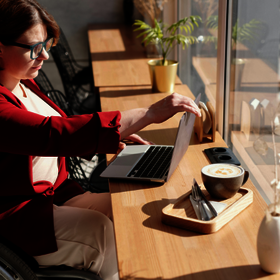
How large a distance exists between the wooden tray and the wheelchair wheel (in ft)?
1.49

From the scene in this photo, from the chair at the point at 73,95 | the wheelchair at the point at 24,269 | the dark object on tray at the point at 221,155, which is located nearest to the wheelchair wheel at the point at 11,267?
the wheelchair at the point at 24,269

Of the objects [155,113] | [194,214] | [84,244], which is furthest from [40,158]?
[194,214]

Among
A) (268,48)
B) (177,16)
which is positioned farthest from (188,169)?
(177,16)

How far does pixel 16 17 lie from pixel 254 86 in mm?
876

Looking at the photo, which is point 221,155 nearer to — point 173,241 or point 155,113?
point 155,113

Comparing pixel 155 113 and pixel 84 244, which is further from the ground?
pixel 155 113

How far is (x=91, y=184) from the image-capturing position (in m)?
1.84

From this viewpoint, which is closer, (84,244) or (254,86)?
(84,244)

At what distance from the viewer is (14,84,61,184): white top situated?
50.2 inches

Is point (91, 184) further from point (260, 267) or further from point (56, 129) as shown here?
point (260, 267)

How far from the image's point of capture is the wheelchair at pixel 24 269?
106 cm

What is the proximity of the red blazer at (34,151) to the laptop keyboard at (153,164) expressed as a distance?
0.17 m

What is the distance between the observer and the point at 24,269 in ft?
3.53

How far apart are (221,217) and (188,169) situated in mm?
370
